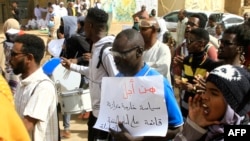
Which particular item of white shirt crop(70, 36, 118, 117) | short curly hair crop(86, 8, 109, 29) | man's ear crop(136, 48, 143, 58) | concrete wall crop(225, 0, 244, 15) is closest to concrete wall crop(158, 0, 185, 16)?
concrete wall crop(225, 0, 244, 15)

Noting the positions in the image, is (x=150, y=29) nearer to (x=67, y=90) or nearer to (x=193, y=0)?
(x=67, y=90)

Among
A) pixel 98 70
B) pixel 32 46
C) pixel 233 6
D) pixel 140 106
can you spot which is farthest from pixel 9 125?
pixel 233 6

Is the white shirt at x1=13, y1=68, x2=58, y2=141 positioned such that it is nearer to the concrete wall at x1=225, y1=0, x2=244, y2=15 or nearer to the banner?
the banner

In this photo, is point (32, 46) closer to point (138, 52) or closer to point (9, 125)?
point (138, 52)

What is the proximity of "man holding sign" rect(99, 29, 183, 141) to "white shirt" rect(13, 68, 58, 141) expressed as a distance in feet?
1.59

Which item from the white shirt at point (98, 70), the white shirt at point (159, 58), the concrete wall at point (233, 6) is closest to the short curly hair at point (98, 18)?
the white shirt at point (98, 70)

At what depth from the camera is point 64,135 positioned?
6.50m

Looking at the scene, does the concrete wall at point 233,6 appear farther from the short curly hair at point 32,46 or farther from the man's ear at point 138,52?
the man's ear at point 138,52

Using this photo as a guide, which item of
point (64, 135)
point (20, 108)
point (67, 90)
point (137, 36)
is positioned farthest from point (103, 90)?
point (64, 135)

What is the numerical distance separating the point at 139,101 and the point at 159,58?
196 centimetres

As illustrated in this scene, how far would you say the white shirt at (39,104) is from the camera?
10.0ft

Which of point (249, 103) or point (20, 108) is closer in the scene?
point (249, 103)

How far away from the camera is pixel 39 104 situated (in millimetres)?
3059

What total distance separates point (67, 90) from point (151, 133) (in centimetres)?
344
